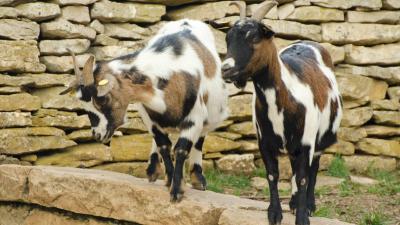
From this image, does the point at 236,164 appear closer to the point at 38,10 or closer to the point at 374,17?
the point at 374,17

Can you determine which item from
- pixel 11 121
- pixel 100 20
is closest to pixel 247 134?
pixel 100 20

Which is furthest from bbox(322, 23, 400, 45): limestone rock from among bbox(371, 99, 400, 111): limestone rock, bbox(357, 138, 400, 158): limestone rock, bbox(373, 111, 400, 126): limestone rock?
bbox(357, 138, 400, 158): limestone rock

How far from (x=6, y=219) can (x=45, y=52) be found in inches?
74.8

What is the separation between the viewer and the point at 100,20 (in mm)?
8133

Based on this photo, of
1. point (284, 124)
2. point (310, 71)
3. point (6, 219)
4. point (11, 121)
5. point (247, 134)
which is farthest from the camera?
point (247, 134)

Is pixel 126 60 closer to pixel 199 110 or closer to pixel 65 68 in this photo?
pixel 199 110

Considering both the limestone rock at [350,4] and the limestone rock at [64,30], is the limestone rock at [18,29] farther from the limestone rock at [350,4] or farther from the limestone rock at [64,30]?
the limestone rock at [350,4]

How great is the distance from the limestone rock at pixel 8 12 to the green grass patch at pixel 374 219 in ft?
12.8

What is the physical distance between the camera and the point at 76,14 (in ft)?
26.1

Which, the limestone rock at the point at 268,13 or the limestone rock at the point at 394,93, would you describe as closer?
the limestone rock at the point at 268,13

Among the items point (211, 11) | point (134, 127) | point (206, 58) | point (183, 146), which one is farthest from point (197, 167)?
point (211, 11)

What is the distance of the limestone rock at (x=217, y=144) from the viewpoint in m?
8.44

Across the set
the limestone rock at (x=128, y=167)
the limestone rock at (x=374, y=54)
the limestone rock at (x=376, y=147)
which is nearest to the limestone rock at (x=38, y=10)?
the limestone rock at (x=128, y=167)

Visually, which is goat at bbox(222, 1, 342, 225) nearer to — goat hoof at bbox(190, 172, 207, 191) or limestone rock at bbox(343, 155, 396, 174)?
goat hoof at bbox(190, 172, 207, 191)
